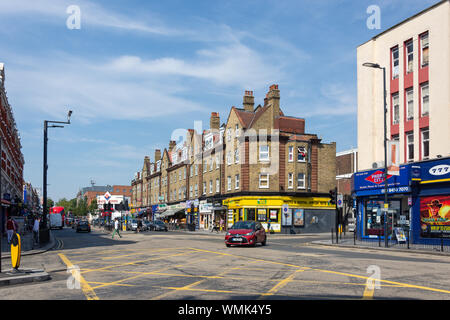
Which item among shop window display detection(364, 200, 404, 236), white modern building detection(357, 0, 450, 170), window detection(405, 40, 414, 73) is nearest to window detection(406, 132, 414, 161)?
white modern building detection(357, 0, 450, 170)

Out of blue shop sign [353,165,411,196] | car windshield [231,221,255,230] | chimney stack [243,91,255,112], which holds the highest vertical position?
chimney stack [243,91,255,112]

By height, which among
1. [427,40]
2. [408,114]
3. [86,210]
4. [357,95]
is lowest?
[86,210]

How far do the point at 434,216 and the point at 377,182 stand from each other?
502 centimetres

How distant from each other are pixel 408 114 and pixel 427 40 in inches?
185

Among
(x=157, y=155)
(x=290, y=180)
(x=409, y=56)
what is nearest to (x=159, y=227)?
(x=290, y=180)

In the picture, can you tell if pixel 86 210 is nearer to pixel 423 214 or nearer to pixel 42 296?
pixel 423 214

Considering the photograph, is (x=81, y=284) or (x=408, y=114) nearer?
(x=81, y=284)

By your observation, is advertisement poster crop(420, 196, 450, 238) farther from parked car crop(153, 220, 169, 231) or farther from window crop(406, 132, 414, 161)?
parked car crop(153, 220, 169, 231)

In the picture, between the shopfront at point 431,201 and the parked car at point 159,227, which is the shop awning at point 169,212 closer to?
the parked car at point 159,227

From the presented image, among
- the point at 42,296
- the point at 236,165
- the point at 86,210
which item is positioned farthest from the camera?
the point at 86,210

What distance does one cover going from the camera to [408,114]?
30.4 m

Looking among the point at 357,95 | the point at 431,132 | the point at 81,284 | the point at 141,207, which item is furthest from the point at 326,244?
the point at 141,207

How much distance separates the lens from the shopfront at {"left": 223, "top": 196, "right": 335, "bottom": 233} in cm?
5012

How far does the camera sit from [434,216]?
89.8ft
